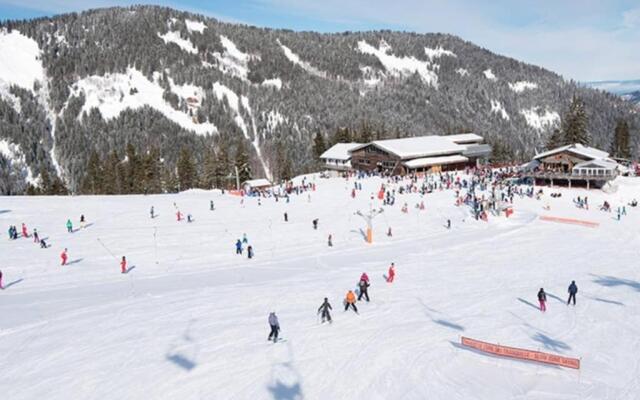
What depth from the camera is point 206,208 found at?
144 ft

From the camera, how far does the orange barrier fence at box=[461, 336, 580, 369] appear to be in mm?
13953

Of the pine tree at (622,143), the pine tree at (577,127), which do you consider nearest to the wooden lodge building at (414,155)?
the pine tree at (577,127)

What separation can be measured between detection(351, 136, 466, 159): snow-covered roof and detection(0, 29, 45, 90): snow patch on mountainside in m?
163

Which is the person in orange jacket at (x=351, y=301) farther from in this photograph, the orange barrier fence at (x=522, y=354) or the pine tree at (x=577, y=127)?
the pine tree at (x=577, y=127)

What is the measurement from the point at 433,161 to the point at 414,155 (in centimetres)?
277

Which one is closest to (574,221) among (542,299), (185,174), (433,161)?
(542,299)

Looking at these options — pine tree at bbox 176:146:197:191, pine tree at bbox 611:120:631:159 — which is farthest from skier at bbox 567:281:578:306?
pine tree at bbox 611:120:631:159

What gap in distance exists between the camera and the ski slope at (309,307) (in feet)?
46.7

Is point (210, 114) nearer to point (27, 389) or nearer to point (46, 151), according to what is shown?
point (46, 151)

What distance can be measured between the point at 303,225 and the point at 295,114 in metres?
146

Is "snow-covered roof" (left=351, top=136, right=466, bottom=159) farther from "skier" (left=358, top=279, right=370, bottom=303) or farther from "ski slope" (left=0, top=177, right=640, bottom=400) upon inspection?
"skier" (left=358, top=279, right=370, bottom=303)

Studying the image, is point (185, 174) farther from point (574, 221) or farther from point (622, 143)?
point (622, 143)

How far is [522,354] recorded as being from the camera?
14617 millimetres

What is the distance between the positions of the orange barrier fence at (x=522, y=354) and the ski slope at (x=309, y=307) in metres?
0.26
